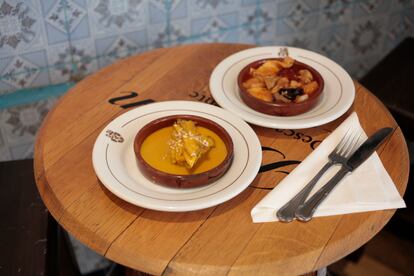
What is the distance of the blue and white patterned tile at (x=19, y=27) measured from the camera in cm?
142

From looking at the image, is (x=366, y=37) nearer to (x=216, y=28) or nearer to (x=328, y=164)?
(x=216, y=28)

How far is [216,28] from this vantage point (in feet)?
5.94

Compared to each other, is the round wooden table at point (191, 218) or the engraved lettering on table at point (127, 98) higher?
the engraved lettering on table at point (127, 98)

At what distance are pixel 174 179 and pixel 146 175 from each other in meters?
0.07

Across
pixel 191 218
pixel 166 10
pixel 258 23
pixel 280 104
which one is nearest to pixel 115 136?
pixel 191 218

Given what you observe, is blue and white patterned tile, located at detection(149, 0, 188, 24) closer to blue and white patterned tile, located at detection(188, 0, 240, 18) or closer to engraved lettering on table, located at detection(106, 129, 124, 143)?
blue and white patterned tile, located at detection(188, 0, 240, 18)

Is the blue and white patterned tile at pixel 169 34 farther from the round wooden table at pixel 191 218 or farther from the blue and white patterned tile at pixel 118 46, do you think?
the round wooden table at pixel 191 218

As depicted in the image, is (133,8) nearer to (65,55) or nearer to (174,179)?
(65,55)

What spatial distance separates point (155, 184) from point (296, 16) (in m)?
1.27

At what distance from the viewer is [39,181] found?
3.14 ft

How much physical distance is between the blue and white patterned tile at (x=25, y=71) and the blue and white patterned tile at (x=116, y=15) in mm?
198

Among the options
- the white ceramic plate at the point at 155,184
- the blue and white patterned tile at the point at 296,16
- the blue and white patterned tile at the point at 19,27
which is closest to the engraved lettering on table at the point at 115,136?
the white ceramic plate at the point at 155,184

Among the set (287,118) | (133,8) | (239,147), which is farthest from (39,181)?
(133,8)

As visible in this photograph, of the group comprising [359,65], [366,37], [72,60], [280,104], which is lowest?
[359,65]
